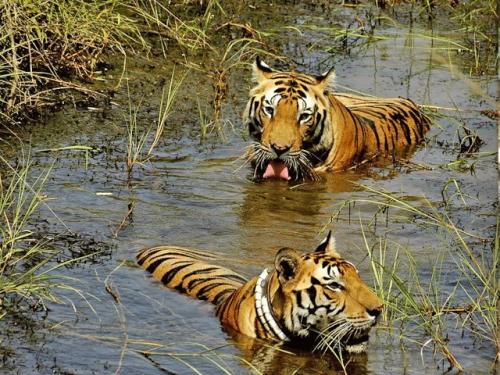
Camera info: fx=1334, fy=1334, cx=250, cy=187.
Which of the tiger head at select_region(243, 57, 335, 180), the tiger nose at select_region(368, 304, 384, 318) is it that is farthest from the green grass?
the tiger nose at select_region(368, 304, 384, 318)

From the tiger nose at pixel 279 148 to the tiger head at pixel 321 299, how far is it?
2.57 metres

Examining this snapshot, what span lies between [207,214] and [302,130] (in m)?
1.21

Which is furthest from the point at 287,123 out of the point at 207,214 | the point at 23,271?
the point at 23,271

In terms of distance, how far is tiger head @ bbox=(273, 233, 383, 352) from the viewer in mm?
5133

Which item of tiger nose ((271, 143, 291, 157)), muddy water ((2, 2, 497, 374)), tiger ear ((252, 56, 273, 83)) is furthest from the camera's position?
tiger ear ((252, 56, 273, 83))

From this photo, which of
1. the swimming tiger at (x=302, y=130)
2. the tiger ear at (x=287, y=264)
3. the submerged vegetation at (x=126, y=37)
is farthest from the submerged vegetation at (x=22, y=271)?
the swimming tiger at (x=302, y=130)

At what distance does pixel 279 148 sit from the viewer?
787 centimetres

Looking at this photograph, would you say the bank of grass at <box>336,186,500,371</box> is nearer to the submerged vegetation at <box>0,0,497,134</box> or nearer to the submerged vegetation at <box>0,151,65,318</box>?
the submerged vegetation at <box>0,151,65,318</box>

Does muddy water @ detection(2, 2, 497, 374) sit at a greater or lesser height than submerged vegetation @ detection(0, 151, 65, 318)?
lesser

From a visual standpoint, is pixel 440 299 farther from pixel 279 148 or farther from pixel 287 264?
pixel 279 148

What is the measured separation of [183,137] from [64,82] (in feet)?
A: 2.74

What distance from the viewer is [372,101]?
945cm

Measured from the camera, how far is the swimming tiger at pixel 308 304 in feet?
16.8

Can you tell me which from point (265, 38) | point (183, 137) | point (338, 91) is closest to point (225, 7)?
point (265, 38)
